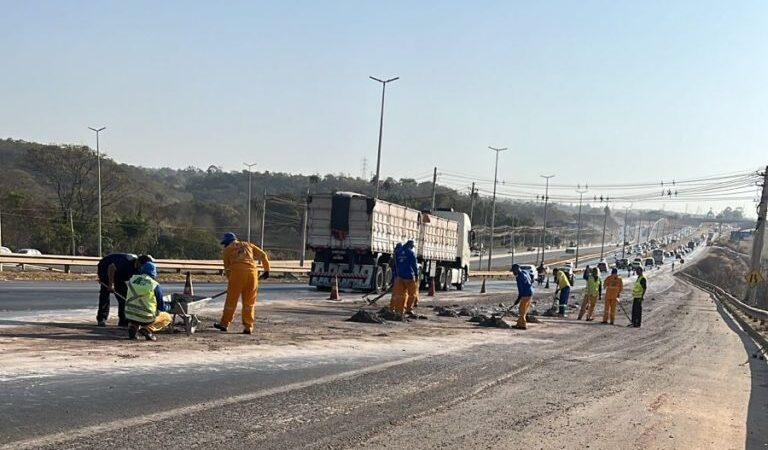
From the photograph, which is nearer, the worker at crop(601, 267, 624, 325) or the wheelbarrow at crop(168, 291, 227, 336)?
the wheelbarrow at crop(168, 291, 227, 336)

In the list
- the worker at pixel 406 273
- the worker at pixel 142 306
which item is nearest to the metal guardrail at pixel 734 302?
the worker at pixel 406 273

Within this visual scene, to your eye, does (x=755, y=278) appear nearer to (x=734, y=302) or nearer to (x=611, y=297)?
(x=734, y=302)

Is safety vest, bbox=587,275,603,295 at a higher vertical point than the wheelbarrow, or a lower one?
higher

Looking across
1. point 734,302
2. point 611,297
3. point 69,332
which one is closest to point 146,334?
point 69,332

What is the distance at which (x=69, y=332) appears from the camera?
36.3 ft

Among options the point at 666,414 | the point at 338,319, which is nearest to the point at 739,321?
the point at 338,319

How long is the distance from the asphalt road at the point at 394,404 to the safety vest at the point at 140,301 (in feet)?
5.57

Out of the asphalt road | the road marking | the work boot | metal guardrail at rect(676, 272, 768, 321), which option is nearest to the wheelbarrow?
the work boot

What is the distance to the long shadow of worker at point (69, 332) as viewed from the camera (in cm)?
1043

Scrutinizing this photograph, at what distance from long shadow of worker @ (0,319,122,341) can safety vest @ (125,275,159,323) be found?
0.54 m

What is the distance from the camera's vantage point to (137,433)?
588cm

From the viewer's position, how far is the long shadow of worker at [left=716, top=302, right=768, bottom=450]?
286 inches

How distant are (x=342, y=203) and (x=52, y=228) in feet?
130

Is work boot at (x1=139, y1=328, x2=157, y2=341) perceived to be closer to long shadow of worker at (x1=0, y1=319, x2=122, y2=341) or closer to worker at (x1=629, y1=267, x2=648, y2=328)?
long shadow of worker at (x1=0, y1=319, x2=122, y2=341)
